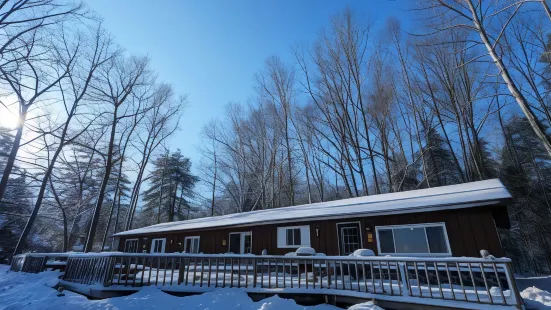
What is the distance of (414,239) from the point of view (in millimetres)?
9195

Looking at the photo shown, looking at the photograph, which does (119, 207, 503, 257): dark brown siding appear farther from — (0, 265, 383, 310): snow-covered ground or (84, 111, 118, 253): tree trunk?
(84, 111, 118, 253): tree trunk

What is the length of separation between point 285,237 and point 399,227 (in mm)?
5103

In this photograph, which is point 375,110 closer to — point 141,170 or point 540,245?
point 540,245

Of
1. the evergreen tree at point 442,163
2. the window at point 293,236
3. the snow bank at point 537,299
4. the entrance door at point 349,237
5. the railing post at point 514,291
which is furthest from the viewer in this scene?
the evergreen tree at point 442,163

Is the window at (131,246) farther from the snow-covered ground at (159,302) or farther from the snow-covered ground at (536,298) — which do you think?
the snow-covered ground at (536,298)

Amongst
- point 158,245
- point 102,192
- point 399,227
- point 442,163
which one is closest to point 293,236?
point 399,227

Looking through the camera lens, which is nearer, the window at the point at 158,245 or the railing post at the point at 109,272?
the railing post at the point at 109,272

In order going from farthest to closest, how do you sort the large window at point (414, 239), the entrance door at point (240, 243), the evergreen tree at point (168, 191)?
1. the evergreen tree at point (168, 191)
2. the entrance door at point (240, 243)
3. the large window at point (414, 239)

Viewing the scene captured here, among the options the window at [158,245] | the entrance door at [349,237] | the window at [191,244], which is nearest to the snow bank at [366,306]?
the entrance door at [349,237]

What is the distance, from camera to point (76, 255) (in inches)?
329

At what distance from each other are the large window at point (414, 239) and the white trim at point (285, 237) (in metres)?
3.07

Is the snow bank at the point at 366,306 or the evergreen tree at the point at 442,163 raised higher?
the evergreen tree at the point at 442,163

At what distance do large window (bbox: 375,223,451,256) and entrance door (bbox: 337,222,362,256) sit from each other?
851 mm

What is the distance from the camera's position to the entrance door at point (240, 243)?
13625 millimetres
